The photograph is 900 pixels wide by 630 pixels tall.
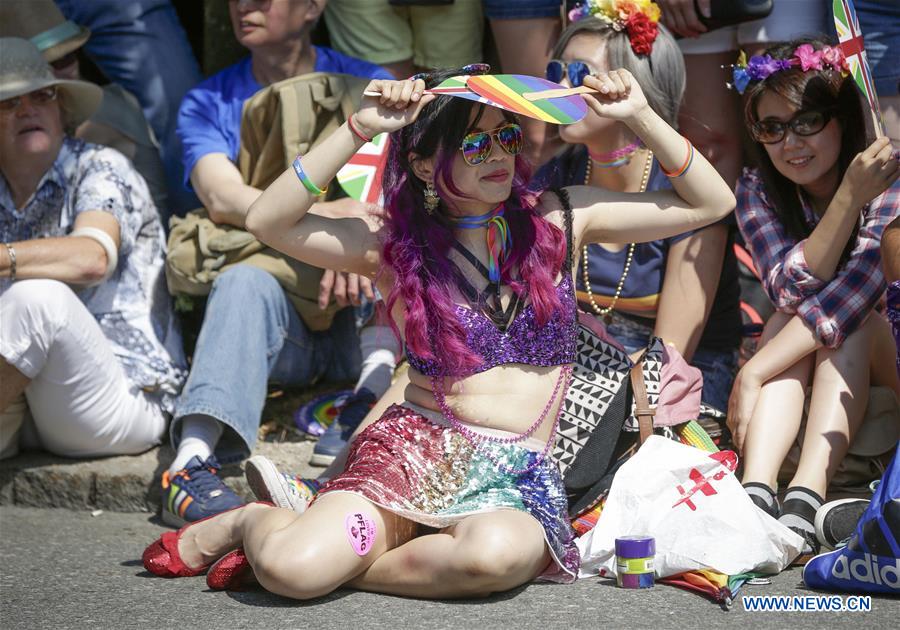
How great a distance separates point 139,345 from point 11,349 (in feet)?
1.81

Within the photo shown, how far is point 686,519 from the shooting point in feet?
11.0

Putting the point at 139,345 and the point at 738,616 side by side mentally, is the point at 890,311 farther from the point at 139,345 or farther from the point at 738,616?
the point at 139,345

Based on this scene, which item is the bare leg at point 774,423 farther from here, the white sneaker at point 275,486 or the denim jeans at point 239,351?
the denim jeans at point 239,351

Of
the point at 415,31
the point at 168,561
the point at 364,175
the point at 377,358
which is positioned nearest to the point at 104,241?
the point at 364,175

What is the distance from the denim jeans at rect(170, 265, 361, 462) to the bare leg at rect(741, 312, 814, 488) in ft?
5.79

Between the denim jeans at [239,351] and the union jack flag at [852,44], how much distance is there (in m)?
2.22

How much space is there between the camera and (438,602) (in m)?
3.19

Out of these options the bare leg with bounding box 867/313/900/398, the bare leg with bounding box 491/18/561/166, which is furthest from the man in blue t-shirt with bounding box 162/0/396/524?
the bare leg with bounding box 867/313/900/398

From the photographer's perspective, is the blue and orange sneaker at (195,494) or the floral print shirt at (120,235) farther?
the floral print shirt at (120,235)

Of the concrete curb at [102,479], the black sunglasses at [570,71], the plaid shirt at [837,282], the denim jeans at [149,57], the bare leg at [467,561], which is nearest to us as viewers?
the bare leg at [467,561]

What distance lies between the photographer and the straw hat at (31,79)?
463cm

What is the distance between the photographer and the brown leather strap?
3686mm

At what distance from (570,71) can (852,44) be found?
0.95 m

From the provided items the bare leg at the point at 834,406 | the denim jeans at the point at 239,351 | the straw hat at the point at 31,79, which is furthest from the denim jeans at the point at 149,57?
the bare leg at the point at 834,406
